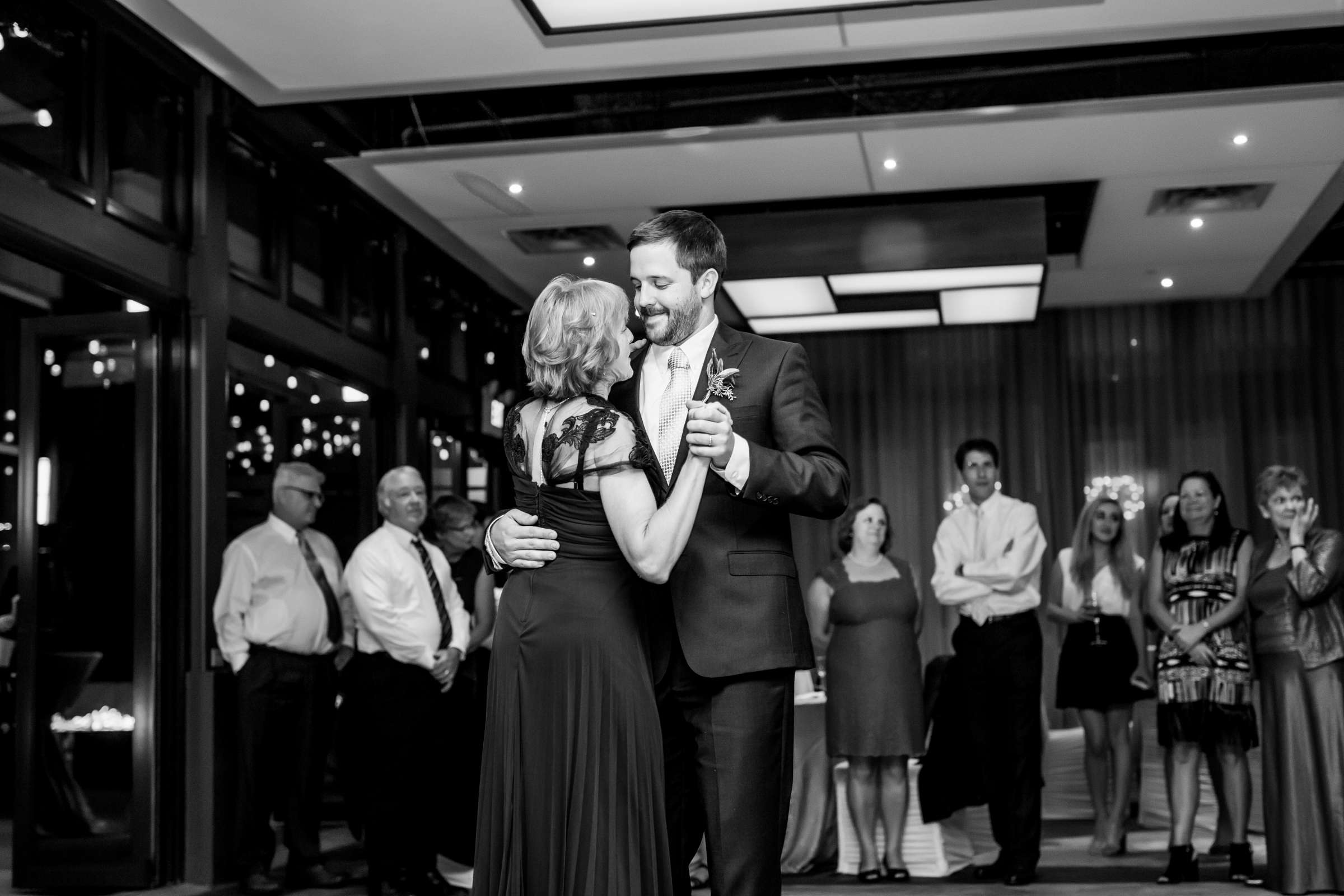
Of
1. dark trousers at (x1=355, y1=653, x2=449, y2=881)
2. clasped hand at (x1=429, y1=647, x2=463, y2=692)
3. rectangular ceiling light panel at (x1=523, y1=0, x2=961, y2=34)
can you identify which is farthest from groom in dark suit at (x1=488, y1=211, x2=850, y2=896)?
clasped hand at (x1=429, y1=647, x2=463, y2=692)

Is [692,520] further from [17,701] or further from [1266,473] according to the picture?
[17,701]

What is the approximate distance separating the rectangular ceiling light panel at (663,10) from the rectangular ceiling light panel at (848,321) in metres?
3.74

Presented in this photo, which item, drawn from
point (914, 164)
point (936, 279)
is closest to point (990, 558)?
point (914, 164)

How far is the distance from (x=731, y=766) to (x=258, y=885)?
3742 millimetres

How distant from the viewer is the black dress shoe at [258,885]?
570 centimetres

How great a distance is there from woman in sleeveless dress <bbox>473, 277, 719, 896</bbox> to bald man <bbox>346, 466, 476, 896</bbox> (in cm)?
317

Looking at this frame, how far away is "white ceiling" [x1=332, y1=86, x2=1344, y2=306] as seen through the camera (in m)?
6.37

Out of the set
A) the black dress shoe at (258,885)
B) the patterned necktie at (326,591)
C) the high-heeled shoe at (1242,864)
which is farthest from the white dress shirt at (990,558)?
the black dress shoe at (258,885)

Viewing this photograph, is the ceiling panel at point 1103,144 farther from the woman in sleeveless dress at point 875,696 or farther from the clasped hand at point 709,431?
the clasped hand at point 709,431

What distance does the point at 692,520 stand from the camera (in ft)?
8.04

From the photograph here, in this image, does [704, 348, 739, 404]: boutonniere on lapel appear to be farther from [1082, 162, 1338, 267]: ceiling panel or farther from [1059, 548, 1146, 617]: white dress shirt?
[1082, 162, 1338, 267]: ceiling panel

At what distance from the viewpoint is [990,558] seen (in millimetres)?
6004

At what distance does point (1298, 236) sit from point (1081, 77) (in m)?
3.19

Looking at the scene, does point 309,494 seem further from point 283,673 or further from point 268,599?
point 283,673
